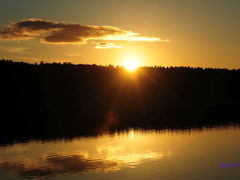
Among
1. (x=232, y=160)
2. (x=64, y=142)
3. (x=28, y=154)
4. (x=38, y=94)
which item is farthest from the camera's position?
(x=38, y=94)

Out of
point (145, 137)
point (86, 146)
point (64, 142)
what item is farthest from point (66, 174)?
point (145, 137)

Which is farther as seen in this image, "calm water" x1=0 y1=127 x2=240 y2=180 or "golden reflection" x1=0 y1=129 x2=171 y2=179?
"golden reflection" x1=0 y1=129 x2=171 y2=179

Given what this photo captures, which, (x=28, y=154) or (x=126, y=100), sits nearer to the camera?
(x=28, y=154)

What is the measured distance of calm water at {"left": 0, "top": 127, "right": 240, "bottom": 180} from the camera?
31.7 m

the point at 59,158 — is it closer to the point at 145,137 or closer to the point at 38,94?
the point at 145,137

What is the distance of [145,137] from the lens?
55688 millimetres

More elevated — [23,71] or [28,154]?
[23,71]

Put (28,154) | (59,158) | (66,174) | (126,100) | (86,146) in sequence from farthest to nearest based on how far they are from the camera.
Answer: (126,100) < (86,146) < (28,154) < (59,158) < (66,174)

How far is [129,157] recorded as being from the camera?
1553 inches

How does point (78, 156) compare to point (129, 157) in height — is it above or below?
below

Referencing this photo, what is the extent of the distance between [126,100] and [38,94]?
43.9 metres

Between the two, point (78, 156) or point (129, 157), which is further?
point (78, 156)

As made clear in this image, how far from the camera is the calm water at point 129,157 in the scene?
104 ft

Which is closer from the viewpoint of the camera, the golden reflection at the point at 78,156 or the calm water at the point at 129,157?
the calm water at the point at 129,157
